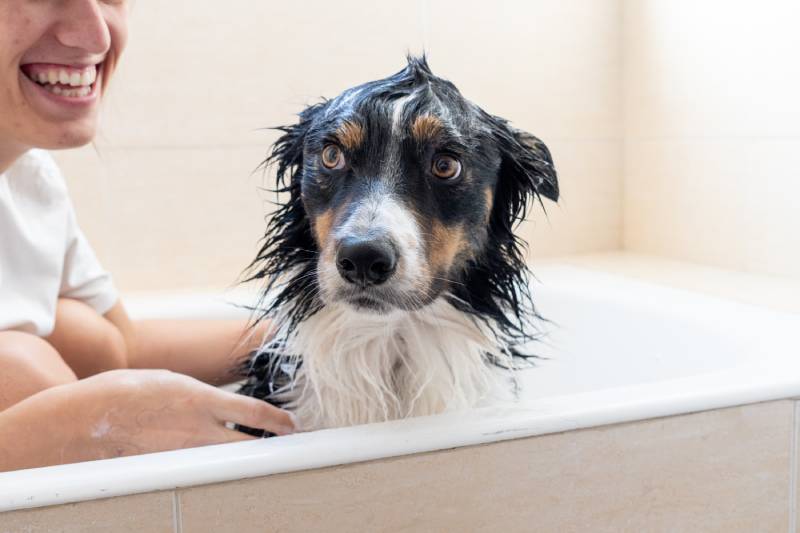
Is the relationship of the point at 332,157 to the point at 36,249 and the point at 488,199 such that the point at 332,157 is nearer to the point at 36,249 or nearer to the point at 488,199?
the point at 488,199

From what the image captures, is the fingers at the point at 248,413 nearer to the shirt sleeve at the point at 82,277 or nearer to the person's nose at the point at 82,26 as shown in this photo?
the person's nose at the point at 82,26

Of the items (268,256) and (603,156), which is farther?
(603,156)

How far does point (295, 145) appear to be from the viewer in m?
1.44

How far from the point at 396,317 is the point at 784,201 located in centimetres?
159

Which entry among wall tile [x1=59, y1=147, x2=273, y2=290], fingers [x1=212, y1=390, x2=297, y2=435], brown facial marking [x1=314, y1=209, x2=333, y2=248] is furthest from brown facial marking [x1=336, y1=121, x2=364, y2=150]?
wall tile [x1=59, y1=147, x2=273, y2=290]

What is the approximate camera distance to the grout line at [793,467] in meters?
1.31

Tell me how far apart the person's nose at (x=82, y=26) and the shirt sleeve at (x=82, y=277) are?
1.99ft

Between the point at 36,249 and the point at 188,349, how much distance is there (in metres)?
0.40

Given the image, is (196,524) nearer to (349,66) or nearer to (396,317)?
(396,317)

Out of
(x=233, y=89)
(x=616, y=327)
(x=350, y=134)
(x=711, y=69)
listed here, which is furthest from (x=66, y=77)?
(x=711, y=69)

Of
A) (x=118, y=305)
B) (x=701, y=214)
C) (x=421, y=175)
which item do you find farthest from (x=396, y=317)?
(x=701, y=214)

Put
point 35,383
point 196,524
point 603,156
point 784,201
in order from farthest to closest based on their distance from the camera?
point 603,156, point 784,201, point 35,383, point 196,524

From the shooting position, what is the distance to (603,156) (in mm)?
2980

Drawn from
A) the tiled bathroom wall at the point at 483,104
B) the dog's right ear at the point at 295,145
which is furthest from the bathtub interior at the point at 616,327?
the dog's right ear at the point at 295,145
